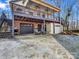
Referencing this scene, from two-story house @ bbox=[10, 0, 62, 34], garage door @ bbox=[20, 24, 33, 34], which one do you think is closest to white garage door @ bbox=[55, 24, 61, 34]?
two-story house @ bbox=[10, 0, 62, 34]

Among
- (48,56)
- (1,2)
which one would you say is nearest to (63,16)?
(1,2)

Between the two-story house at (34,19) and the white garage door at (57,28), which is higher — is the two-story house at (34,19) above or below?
above

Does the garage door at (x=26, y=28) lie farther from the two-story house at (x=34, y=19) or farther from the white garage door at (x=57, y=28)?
the white garage door at (x=57, y=28)

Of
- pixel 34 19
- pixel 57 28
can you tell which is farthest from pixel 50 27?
pixel 34 19

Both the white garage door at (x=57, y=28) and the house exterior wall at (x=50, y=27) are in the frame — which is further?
the white garage door at (x=57, y=28)

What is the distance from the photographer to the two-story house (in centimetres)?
1603

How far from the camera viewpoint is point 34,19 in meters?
16.8

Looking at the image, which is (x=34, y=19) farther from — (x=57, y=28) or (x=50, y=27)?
(x=57, y=28)

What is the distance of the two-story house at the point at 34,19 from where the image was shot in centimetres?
1603

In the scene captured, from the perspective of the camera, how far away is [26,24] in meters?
17.7

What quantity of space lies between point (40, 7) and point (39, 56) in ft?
43.8

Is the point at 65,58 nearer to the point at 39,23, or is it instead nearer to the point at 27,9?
the point at 27,9

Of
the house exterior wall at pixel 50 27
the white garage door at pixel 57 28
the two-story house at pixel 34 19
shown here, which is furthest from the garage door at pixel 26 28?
the white garage door at pixel 57 28

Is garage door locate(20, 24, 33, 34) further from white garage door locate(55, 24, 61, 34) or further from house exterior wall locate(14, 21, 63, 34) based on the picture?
white garage door locate(55, 24, 61, 34)
